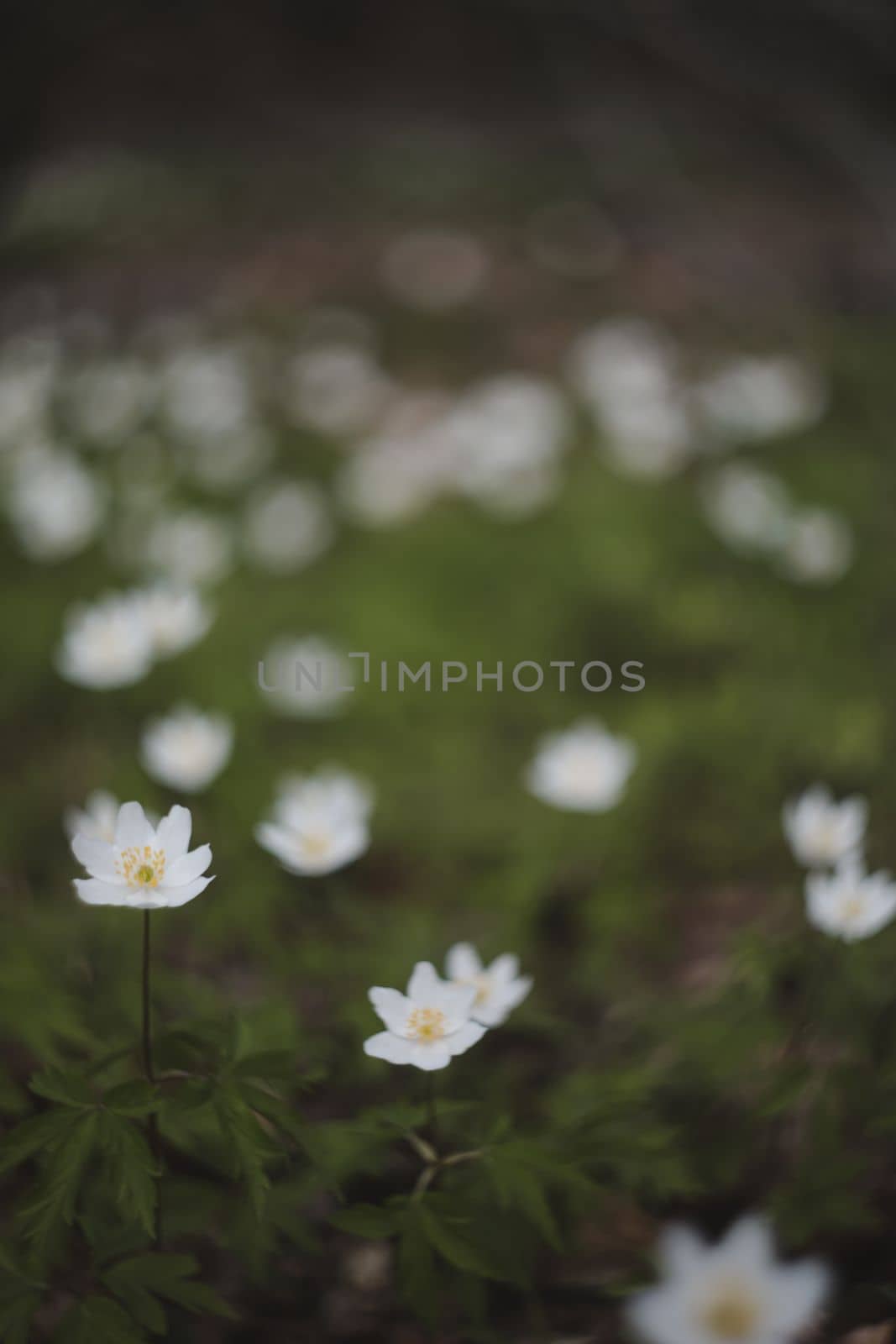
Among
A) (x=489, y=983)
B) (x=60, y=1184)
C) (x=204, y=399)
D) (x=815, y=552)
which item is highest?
(x=60, y=1184)

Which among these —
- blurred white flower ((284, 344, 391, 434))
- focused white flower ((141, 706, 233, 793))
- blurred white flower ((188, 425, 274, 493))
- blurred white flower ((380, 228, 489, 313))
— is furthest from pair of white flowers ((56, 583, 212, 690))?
blurred white flower ((380, 228, 489, 313))

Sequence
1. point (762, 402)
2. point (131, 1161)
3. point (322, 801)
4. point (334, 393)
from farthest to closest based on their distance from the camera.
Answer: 1. point (334, 393)
2. point (762, 402)
3. point (322, 801)
4. point (131, 1161)

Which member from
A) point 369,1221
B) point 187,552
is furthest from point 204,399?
point 369,1221

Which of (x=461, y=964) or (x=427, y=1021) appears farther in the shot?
(x=461, y=964)

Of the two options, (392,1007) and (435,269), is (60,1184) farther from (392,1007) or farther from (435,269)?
(435,269)

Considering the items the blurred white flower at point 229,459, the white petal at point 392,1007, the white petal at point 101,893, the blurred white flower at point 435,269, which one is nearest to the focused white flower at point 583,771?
the white petal at point 392,1007

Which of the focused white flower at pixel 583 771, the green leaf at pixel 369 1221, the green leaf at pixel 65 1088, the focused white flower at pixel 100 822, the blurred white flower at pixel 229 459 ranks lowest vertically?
the blurred white flower at pixel 229 459

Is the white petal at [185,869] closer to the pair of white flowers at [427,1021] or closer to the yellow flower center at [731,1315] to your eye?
the pair of white flowers at [427,1021]
